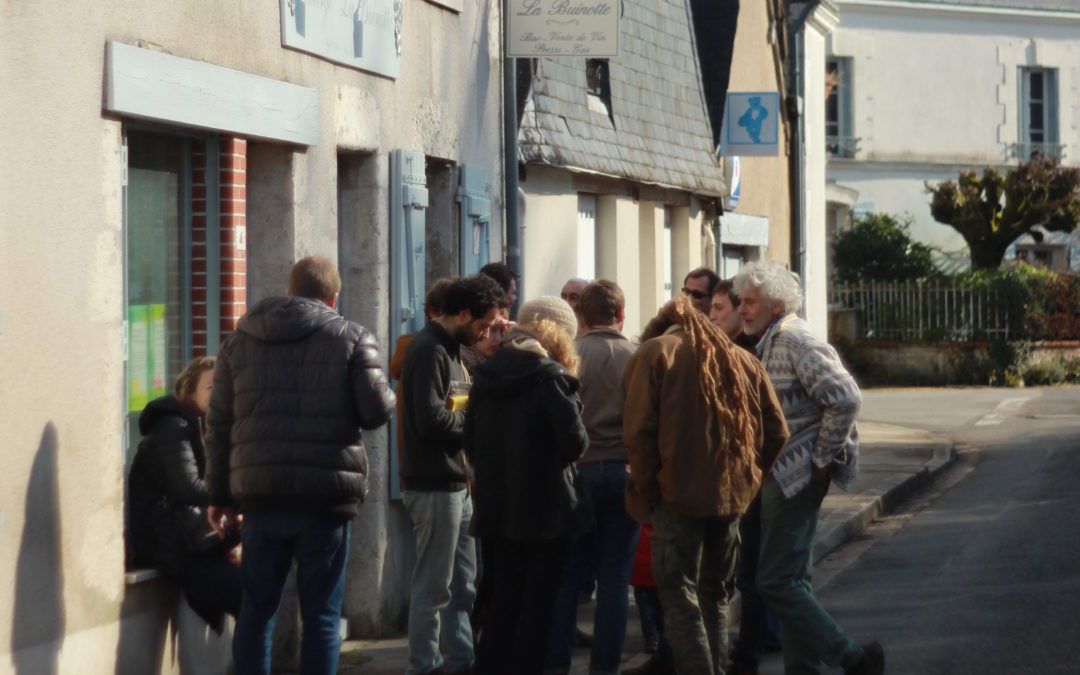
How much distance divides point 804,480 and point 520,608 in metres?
1.26

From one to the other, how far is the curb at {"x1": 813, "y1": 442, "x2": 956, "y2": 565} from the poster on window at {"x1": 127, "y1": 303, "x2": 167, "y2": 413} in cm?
492

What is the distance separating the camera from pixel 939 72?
34688 mm

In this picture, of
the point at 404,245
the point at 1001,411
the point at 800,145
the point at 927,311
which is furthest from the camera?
the point at 927,311

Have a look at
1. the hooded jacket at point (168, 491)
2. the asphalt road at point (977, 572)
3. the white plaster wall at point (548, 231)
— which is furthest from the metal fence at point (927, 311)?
the hooded jacket at point (168, 491)

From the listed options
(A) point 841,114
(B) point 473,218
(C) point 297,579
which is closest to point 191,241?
(C) point 297,579

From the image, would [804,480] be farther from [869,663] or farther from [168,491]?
[168,491]

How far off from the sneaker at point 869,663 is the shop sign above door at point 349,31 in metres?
3.77

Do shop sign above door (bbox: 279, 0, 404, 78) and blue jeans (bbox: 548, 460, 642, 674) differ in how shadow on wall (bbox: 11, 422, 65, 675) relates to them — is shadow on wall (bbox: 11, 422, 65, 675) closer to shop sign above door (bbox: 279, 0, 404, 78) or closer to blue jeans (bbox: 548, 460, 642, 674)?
blue jeans (bbox: 548, 460, 642, 674)

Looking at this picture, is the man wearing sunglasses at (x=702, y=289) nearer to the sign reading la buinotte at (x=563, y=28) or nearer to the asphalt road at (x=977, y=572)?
the sign reading la buinotte at (x=563, y=28)

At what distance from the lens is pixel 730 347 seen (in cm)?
622

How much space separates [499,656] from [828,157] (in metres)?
29.3

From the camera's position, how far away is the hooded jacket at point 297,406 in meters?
5.70

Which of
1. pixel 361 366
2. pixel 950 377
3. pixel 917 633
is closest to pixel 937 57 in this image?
pixel 950 377

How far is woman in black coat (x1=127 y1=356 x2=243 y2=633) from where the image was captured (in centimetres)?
623
